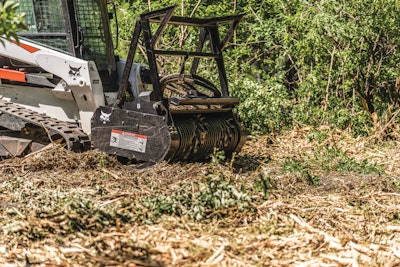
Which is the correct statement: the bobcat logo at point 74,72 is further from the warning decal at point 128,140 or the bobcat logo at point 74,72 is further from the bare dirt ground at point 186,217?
the bare dirt ground at point 186,217

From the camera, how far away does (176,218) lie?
571 centimetres

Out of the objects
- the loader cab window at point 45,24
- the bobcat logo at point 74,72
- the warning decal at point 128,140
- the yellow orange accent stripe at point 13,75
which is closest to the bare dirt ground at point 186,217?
the warning decal at point 128,140

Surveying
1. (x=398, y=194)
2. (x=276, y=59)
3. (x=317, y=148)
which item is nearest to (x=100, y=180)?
(x=398, y=194)

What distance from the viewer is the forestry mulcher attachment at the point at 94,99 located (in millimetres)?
8469

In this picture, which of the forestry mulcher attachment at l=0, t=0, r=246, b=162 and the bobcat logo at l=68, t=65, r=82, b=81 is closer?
the forestry mulcher attachment at l=0, t=0, r=246, b=162

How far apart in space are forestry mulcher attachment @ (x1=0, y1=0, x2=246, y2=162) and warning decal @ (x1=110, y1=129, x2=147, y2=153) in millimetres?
11

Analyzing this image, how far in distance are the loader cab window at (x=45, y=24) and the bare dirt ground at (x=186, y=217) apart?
4.95ft

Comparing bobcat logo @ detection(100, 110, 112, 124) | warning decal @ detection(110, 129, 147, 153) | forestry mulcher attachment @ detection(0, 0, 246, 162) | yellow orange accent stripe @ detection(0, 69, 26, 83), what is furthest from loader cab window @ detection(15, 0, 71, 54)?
warning decal @ detection(110, 129, 147, 153)

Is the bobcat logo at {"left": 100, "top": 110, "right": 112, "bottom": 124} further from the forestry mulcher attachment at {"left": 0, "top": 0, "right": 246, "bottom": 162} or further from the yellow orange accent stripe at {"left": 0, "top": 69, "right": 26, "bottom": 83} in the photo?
the yellow orange accent stripe at {"left": 0, "top": 69, "right": 26, "bottom": 83}

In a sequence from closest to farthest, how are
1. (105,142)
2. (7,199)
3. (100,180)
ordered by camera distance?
(7,199)
(100,180)
(105,142)

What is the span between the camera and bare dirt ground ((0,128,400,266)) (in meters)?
4.90

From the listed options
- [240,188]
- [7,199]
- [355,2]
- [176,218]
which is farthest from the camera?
[355,2]

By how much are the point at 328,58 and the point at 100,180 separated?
6.68 metres

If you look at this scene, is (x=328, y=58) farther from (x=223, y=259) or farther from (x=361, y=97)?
(x=223, y=259)
